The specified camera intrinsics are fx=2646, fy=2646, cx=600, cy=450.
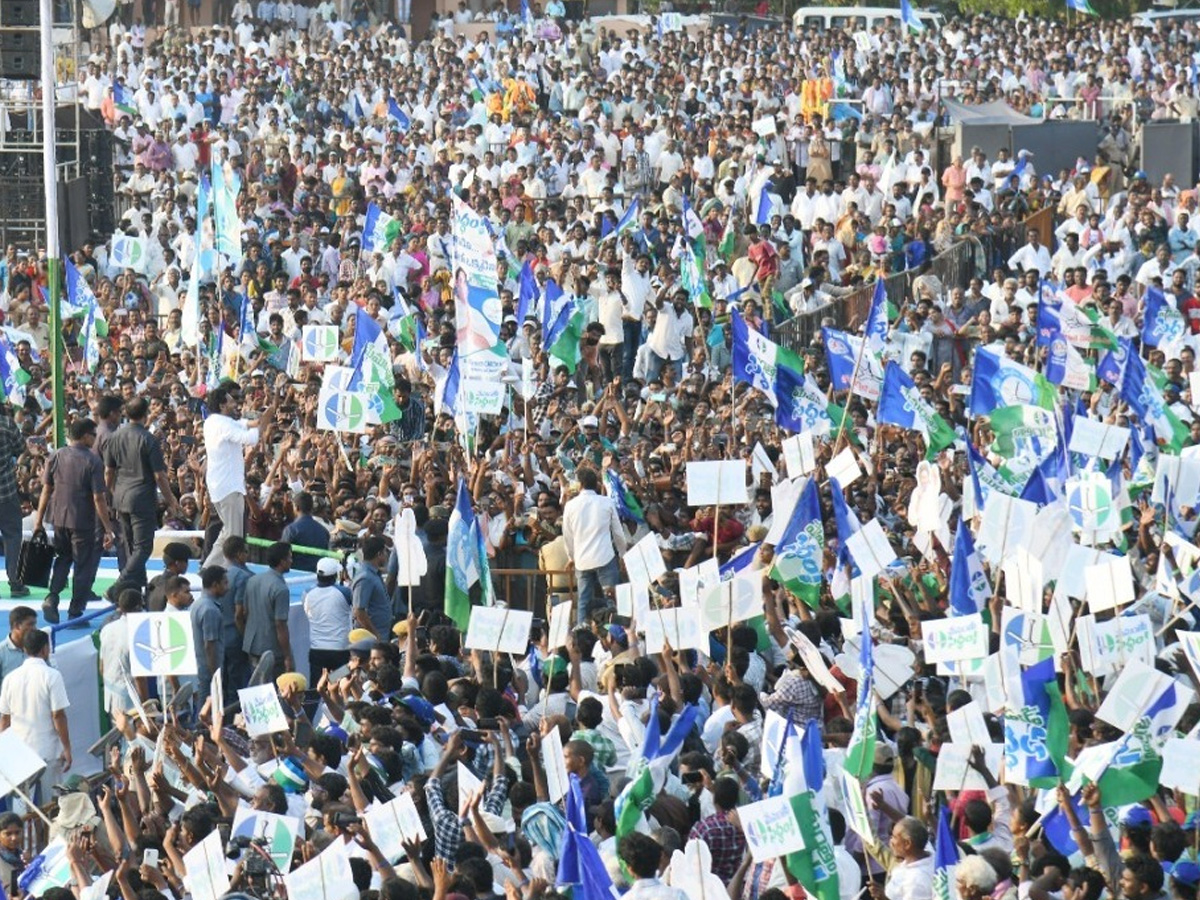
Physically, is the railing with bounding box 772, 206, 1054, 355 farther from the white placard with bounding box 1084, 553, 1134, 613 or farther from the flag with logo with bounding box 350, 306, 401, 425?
the white placard with bounding box 1084, 553, 1134, 613

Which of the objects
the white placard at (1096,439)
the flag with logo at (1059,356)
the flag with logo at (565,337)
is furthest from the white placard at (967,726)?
the flag with logo at (565,337)

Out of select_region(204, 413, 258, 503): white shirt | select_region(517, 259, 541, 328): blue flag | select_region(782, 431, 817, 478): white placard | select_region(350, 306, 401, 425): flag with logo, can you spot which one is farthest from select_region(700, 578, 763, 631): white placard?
select_region(517, 259, 541, 328): blue flag

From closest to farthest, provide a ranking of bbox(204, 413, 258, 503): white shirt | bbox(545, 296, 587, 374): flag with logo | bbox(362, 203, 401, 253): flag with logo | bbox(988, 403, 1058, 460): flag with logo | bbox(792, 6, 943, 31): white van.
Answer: bbox(204, 413, 258, 503): white shirt → bbox(988, 403, 1058, 460): flag with logo → bbox(545, 296, 587, 374): flag with logo → bbox(362, 203, 401, 253): flag with logo → bbox(792, 6, 943, 31): white van

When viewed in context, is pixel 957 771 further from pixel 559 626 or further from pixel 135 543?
pixel 135 543

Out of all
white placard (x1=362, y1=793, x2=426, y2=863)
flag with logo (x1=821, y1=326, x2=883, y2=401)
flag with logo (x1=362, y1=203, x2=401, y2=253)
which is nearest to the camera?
white placard (x1=362, y1=793, x2=426, y2=863)

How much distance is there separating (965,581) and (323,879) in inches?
190

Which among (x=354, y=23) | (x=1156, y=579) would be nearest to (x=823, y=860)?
(x=1156, y=579)

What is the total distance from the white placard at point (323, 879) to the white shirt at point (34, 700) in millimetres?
3669

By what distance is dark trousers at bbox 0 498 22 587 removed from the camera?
15.3 metres

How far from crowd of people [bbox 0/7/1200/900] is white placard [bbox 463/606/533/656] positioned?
33 millimetres

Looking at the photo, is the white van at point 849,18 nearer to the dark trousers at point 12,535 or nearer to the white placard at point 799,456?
the white placard at point 799,456

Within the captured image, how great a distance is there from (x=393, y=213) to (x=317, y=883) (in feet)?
62.3

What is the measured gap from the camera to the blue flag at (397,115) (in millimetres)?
32500

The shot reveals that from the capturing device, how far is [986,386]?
58.2ft
